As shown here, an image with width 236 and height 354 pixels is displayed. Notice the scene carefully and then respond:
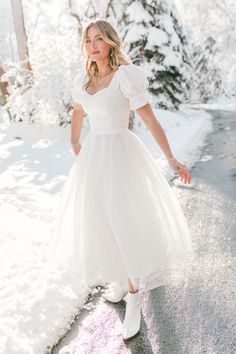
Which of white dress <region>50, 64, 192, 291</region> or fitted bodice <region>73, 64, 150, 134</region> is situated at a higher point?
fitted bodice <region>73, 64, 150, 134</region>

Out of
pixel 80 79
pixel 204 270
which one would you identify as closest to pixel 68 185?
pixel 80 79

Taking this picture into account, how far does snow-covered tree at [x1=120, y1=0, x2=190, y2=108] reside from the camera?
2042 centimetres

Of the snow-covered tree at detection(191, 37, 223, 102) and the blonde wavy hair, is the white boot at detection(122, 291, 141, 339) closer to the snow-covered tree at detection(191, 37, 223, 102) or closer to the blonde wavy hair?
Answer: the blonde wavy hair

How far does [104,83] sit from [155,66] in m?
19.3

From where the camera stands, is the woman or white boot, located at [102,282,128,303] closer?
the woman

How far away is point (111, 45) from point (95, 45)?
11 cm

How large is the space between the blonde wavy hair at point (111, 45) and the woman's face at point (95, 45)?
0.03 metres

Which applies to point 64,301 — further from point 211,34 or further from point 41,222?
point 211,34

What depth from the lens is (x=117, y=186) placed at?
9.55ft

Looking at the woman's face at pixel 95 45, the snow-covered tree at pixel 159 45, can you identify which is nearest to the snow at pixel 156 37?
the snow-covered tree at pixel 159 45

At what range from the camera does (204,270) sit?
3.88m

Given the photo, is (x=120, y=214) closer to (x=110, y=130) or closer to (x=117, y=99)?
(x=110, y=130)

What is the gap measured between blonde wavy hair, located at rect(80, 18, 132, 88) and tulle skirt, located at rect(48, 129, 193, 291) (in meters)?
0.47

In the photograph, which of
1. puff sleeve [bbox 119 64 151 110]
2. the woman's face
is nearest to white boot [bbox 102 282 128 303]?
puff sleeve [bbox 119 64 151 110]
